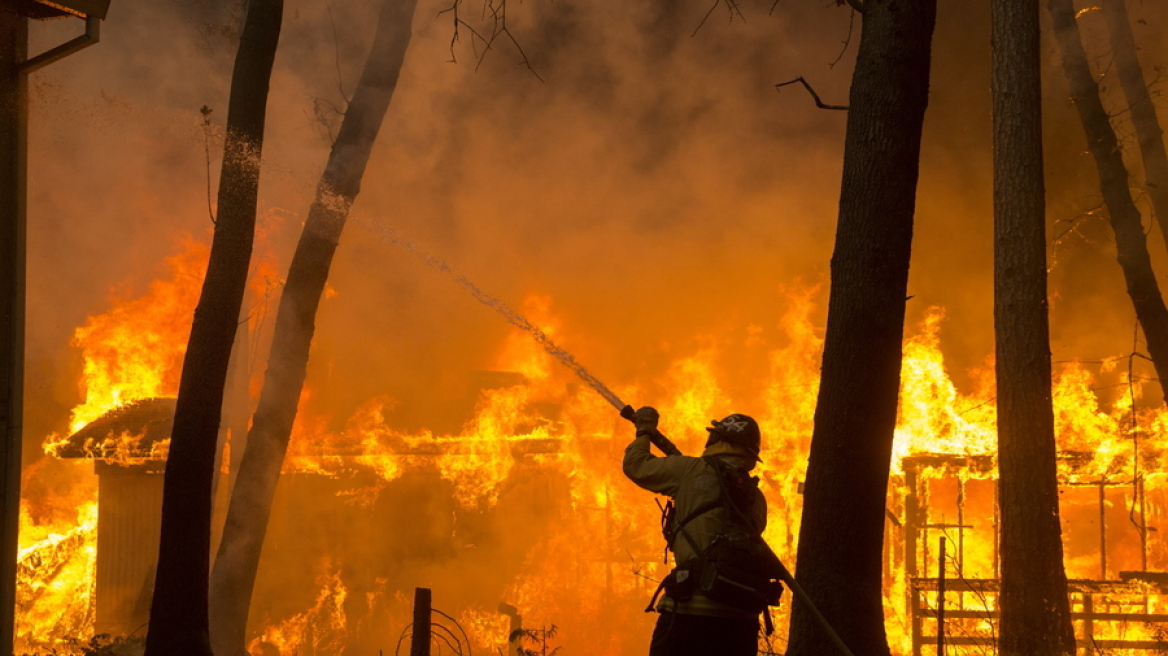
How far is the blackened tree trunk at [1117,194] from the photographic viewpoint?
10672 millimetres

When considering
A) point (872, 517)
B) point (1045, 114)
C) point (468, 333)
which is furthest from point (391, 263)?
point (872, 517)

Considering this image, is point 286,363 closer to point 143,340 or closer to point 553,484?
point 553,484

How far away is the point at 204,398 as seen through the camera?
22.0 ft

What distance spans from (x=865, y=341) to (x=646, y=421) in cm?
128

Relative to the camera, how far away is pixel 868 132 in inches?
193

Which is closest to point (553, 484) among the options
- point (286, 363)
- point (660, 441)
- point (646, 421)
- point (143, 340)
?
point (286, 363)

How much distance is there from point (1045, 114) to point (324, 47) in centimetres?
2033

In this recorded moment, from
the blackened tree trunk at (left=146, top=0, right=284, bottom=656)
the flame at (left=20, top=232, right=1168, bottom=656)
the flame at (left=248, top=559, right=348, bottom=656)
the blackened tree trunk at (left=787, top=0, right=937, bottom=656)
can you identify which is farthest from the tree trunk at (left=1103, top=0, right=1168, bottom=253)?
the flame at (left=248, top=559, right=348, bottom=656)

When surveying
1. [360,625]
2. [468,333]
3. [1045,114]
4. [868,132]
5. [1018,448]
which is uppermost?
[1045,114]

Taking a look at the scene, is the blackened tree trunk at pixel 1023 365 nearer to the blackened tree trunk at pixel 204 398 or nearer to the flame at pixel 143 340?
the blackened tree trunk at pixel 204 398

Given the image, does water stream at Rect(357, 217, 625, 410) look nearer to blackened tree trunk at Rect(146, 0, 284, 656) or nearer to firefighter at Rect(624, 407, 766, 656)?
firefighter at Rect(624, 407, 766, 656)

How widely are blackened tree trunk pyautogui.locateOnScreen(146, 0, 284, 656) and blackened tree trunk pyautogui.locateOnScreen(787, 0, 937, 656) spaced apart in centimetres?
445

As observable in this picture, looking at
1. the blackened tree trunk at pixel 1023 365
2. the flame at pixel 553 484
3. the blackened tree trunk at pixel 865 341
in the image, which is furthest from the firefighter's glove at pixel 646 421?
the flame at pixel 553 484

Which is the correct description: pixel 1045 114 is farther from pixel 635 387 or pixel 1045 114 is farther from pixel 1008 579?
pixel 1008 579
